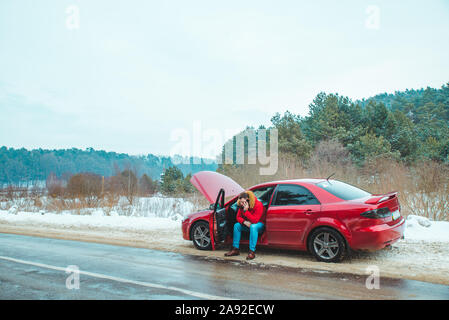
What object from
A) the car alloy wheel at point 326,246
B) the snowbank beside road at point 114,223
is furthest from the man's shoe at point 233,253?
the snowbank beside road at point 114,223

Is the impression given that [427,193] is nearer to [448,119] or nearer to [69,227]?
[69,227]

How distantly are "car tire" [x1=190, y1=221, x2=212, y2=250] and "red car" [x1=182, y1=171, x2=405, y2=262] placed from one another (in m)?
0.02

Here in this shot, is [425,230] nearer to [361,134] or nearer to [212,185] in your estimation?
[212,185]

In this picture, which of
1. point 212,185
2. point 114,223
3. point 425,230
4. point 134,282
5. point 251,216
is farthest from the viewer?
point 114,223

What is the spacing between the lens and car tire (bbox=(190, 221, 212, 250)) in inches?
336

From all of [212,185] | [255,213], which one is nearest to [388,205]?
[255,213]

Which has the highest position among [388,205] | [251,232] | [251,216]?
[388,205]

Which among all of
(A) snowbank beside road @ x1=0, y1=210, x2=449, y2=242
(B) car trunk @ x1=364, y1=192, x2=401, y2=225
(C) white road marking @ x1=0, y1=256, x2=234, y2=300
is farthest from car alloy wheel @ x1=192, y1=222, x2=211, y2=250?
(A) snowbank beside road @ x1=0, y1=210, x2=449, y2=242

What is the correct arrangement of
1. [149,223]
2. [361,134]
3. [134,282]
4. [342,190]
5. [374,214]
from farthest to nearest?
[361,134] → [149,223] → [342,190] → [374,214] → [134,282]

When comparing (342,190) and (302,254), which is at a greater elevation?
(342,190)

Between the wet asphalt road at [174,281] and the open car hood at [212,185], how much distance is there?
153 centimetres

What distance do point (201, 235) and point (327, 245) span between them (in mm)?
3072

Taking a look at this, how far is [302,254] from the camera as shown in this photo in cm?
777

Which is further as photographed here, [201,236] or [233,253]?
[201,236]
